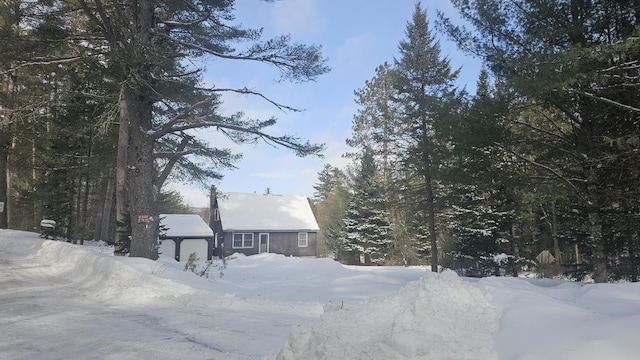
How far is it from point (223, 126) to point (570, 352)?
11.0m

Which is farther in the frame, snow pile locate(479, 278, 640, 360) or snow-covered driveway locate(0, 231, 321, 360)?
snow-covered driveway locate(0, 231, 321, 360)

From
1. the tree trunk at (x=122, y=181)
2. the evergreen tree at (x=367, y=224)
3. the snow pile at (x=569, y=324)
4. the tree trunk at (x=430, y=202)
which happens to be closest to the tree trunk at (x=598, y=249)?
the snow pile at (x=569, y=324)

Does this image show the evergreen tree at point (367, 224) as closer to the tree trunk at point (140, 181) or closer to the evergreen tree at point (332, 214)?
the evergreen tree at point (332, 214)

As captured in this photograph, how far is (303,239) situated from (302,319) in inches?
1149

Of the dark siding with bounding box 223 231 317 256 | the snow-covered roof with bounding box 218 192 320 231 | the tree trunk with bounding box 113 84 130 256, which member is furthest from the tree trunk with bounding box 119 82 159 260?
the dark siding with bounding box 223 231 317 256

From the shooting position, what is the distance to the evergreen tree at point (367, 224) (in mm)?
34312

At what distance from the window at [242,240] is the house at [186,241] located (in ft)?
10.4

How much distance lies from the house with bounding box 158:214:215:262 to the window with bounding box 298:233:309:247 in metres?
8.13

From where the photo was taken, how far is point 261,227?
35562 mm

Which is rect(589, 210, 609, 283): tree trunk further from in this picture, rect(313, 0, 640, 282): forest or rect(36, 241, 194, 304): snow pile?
rect(36, 241, 194, 304): snow pile

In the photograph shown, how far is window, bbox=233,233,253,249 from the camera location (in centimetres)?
3544

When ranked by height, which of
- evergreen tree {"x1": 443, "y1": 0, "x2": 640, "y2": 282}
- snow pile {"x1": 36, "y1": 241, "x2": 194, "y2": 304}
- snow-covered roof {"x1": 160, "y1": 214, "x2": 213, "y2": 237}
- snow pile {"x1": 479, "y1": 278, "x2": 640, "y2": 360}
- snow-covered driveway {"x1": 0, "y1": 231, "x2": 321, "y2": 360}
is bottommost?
snow-covered driveway {"x1": 0, "y1": 231, "x2": 321, "y2": 360}

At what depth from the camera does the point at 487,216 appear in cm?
2036

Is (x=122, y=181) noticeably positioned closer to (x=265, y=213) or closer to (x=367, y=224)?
(x=265, y=213)
